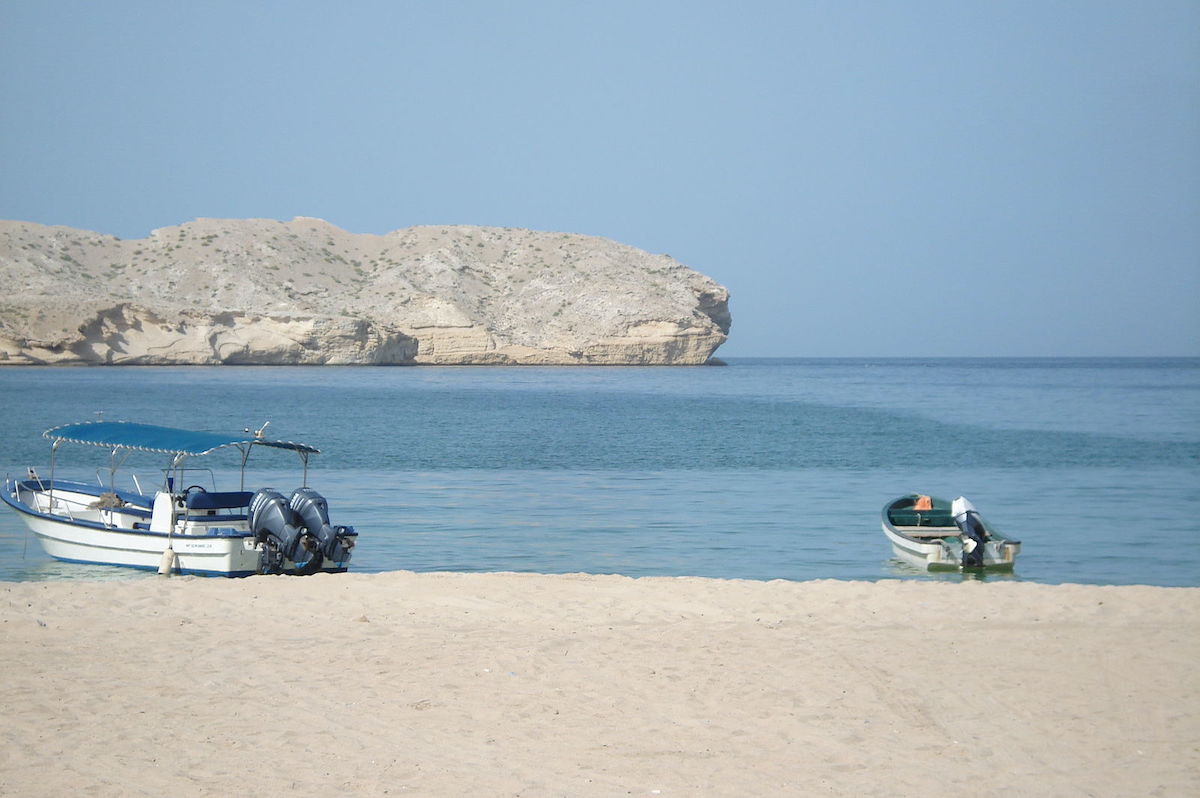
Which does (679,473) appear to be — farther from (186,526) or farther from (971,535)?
(186,526)

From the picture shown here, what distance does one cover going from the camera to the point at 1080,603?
463 inches

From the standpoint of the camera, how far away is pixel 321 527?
1441cm

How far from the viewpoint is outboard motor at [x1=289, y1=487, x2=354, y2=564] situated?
1426 centimetres

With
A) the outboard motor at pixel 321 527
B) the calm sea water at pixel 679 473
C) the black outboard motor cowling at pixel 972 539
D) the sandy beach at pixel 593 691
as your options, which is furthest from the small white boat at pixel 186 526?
the black outboard motor cowling at pixel 972 539

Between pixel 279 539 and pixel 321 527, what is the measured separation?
0.56 meters

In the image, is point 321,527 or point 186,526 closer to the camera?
point 321,527

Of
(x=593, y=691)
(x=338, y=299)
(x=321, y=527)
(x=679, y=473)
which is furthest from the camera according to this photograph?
(x=338, y=299)

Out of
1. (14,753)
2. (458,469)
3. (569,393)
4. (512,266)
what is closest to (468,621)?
(14,753)

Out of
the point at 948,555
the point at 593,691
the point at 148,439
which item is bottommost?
the point at 948,555

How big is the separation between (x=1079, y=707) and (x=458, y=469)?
22701 mm

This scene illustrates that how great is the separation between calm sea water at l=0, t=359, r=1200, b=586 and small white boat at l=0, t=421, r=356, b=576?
1.32 feet

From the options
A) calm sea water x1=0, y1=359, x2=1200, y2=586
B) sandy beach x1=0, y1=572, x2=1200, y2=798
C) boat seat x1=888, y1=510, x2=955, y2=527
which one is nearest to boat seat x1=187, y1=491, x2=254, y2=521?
calm sea water x1=0, y1=359, x2=1200, y2=586

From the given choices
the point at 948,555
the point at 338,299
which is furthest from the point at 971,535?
the point at 338,299

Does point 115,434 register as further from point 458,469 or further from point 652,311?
point 652,311
